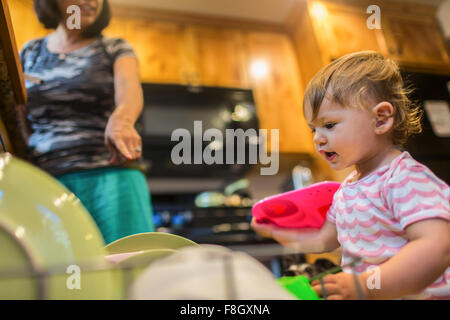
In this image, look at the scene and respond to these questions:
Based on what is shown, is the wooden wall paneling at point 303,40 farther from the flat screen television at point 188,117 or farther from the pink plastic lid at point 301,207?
the pink plastic lid at point 301,207

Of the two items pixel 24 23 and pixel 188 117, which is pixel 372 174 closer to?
pixel 24 23

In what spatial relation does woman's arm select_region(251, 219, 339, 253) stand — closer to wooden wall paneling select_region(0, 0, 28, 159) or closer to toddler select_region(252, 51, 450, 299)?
toddler select_region(252, 51, 450, 299)

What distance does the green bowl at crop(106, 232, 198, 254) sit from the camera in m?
0.39


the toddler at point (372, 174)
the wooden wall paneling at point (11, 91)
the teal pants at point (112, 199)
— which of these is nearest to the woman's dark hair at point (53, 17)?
the wooden wall paneling at point (11, 91)

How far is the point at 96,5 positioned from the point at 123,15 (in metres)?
1.75

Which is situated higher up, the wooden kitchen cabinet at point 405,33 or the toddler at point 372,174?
the wooden kitchen cabinet at point 405,33

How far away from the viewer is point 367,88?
1.46 feet

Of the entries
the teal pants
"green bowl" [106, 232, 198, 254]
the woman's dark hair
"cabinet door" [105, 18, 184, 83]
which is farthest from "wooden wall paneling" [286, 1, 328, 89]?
"green bowl" [106, 232, 198, 254]

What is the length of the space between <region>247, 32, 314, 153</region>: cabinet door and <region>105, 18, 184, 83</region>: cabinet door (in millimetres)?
461

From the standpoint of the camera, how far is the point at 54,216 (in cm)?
27

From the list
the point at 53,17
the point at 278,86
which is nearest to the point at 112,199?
the point at 53,17

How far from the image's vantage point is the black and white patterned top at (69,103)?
1.91 ft

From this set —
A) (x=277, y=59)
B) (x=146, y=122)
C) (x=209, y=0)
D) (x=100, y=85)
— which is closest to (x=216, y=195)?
(x=146, y=122)

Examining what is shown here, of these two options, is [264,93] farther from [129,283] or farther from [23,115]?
[129,283]
